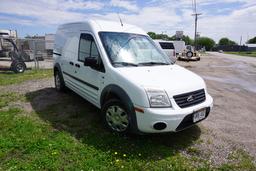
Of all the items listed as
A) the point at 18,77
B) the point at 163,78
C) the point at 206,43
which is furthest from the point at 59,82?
the point at 206,43

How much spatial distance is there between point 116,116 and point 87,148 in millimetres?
748

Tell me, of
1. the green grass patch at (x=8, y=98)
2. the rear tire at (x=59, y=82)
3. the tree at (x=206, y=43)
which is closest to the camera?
the green grass patch at (x=8, y=98)

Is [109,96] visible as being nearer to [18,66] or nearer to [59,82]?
[59,82]

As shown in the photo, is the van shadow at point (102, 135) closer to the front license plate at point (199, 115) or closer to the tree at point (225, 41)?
the front license plate at point (199, 115)

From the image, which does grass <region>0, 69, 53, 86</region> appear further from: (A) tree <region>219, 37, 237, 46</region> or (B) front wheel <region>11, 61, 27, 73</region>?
(A) tree <region>219, 37, 237, 46</region>

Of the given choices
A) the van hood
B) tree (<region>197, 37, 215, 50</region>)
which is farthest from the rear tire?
tree (<region>197, 37, 215, 50</region>)

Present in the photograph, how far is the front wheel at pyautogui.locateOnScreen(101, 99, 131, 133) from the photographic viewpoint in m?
4.21

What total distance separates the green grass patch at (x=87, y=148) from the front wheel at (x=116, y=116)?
0.14 m

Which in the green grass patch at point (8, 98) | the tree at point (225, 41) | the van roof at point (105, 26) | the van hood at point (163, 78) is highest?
the tree at point (225, 41)

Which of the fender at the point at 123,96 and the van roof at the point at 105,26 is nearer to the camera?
the fender at the point at 123,96

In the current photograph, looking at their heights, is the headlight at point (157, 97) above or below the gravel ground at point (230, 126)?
above

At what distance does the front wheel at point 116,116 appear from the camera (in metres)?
4.21

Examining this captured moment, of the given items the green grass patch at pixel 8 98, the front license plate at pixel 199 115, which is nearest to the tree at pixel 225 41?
the green grass patch at pixel 8 98

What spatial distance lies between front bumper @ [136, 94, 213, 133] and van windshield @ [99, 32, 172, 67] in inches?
45.4
